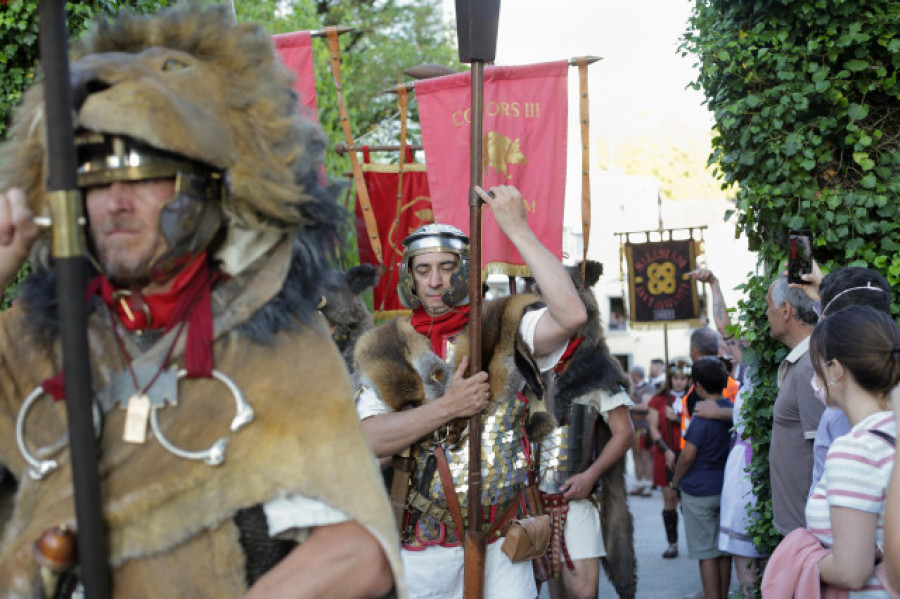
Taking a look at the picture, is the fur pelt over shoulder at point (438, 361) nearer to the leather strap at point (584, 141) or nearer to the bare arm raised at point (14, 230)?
the leather strap at point (584, 141)

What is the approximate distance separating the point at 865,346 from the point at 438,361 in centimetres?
167

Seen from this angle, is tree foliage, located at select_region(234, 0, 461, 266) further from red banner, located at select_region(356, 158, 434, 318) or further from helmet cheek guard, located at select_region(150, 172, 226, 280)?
helmet cheek guard, located at select_region(150, 172, 226, 280)

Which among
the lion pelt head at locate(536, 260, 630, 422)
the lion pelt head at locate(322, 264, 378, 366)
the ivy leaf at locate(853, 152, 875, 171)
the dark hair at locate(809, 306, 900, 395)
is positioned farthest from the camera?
the lion pelt head at locate(322, 264, 378, 366)

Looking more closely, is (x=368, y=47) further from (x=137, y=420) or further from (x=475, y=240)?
(x=137, y=420)

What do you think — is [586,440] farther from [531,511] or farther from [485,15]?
[485,15]

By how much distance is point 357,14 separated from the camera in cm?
2411

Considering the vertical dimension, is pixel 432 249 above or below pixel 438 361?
above

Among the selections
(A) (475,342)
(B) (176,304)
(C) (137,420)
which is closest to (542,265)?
(A) (475,342)

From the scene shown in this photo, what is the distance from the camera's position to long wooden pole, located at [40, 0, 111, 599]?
5.60 ft

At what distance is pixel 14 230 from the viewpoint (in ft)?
6.73

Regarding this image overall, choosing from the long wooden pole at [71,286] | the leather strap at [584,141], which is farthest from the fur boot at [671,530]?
the long wooden pole at [71,286]

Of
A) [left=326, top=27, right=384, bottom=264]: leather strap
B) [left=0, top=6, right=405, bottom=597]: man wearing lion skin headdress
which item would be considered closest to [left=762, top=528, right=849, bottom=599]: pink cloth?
[left=0, top=6, right=405, bottom=597]: man wearing lion skin headdress

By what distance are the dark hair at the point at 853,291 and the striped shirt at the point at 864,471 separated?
3.04 ft

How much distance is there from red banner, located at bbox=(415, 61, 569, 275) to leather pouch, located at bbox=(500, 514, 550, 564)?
6.41 ft
